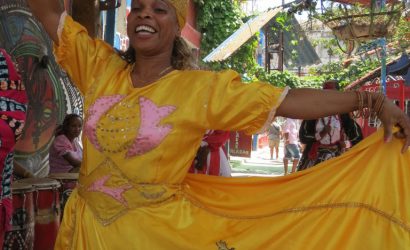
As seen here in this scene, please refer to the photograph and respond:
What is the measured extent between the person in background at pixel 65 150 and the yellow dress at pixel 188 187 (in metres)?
3.37

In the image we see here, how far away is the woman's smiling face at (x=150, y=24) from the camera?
2293 millimetres

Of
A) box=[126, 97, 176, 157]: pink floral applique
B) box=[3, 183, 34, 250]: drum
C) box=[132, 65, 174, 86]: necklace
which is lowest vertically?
box=[3, 183, 34, 250]: drum

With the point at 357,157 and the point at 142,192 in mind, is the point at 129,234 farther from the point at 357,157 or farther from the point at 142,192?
the point at 357,157

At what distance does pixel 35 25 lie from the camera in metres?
5.09

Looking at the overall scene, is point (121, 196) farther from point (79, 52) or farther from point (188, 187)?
point (79, 52)

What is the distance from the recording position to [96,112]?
7.25 feet

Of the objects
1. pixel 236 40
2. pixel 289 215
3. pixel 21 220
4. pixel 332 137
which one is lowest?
pixel 21 220

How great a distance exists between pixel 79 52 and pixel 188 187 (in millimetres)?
742

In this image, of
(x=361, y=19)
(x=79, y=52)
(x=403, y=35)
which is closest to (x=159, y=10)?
(x=79, y=52)

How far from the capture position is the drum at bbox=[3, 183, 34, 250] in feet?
11.4

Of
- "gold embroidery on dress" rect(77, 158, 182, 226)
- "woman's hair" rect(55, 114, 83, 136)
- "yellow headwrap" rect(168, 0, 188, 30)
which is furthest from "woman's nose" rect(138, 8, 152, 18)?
"woman's hair" rect(55, 114, 83, 136)

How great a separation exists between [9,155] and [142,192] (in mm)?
796

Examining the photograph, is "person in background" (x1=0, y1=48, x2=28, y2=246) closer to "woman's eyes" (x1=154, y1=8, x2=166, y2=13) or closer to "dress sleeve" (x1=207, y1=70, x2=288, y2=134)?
"woman's eyes" (x1=154, y1=8, x2=166, y2=13)

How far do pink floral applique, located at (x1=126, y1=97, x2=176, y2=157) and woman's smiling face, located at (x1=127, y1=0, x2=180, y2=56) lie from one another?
31cm
